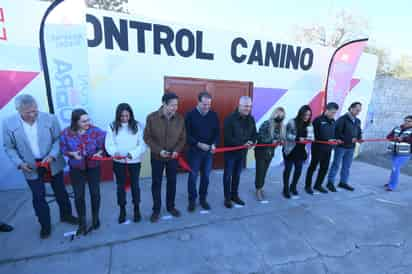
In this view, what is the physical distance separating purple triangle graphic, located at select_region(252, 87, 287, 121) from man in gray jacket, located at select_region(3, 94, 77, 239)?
158 inches

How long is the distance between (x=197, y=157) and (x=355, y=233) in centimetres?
242

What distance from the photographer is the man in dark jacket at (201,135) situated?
2902 millimetres

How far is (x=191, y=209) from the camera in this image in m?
3.20

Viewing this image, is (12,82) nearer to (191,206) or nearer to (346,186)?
(191,206)

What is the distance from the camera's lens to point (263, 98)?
515 cm

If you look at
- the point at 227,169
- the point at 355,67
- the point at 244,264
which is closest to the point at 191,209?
the point at 227,169

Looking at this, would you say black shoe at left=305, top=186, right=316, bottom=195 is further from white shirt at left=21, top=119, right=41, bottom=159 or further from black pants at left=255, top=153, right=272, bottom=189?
white shirt at left=21, top=119, right=41, bottom=159

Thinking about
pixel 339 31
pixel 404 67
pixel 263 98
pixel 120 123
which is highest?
pixel 339 31

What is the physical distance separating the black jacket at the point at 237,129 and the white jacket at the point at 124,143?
1.29 meters

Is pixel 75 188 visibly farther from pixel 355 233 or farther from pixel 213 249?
pixel 355 233

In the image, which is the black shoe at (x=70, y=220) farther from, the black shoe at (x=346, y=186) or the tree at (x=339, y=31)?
the tree at (x=339, y=31)

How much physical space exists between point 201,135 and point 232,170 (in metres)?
0.82

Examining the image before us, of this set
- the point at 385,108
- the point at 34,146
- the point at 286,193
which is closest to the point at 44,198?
the point at 34,146

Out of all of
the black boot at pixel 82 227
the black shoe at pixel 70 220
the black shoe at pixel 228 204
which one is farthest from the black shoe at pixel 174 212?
the black shoe at pixel 70 220
